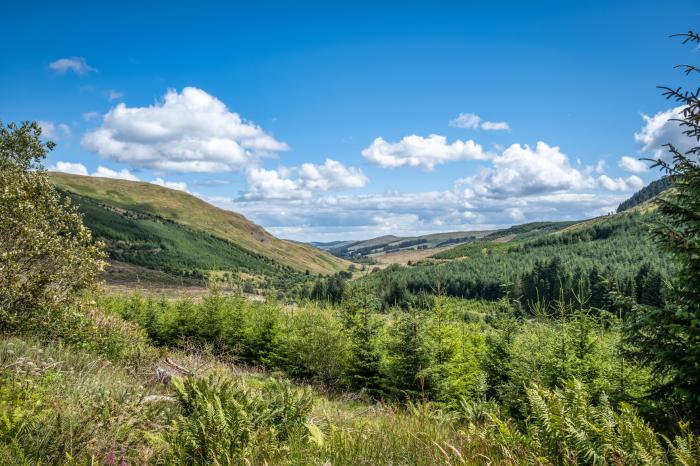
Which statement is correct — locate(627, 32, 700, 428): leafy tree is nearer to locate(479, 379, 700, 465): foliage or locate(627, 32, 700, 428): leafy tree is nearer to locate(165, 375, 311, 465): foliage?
locate(479, 379, 700, 465): foliage

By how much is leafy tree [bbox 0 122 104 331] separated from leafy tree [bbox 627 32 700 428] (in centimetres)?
1321

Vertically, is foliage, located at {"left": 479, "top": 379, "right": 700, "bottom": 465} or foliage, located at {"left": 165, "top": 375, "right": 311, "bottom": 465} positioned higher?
foliage, located at {"left": 479, "top": 379, "right": 700, "bottom": 465}

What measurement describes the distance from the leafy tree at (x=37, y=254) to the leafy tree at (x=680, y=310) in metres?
13.2

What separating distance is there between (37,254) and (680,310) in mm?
13962

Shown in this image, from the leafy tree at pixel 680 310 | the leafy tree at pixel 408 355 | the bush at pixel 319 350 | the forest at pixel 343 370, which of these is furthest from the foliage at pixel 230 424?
the bush at pixel 319 350

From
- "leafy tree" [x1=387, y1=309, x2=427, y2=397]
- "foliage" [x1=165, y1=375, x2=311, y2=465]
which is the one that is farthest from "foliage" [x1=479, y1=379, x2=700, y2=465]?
"leafy tree" [x1=387, y1=309, x2=427, y2=397]

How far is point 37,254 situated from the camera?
11445mm

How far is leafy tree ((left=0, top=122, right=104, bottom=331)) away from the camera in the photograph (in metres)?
10.9

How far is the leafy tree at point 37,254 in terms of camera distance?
10.9 meters

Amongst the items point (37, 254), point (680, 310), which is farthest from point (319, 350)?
point (680, 310)

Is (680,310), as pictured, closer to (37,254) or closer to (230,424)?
(230,424)

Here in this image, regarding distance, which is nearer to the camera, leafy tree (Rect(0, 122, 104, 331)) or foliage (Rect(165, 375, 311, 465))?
foliage (Rect(165, 375, 311, 465))

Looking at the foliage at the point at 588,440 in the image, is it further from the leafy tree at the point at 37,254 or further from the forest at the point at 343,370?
the leafy tree at the point at 37,254

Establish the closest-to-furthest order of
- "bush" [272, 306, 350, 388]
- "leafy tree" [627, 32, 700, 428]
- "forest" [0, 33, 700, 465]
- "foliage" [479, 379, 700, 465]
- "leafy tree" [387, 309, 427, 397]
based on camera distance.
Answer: "foliage" [479, 379, 700, 465] → "forest" [0, 33, 700, 465] → "leafy tree" [627, 32, 700, 428] → "leafy tree" [387, 309, 427, 397] → "bush" [272, 306, 350, 388]
